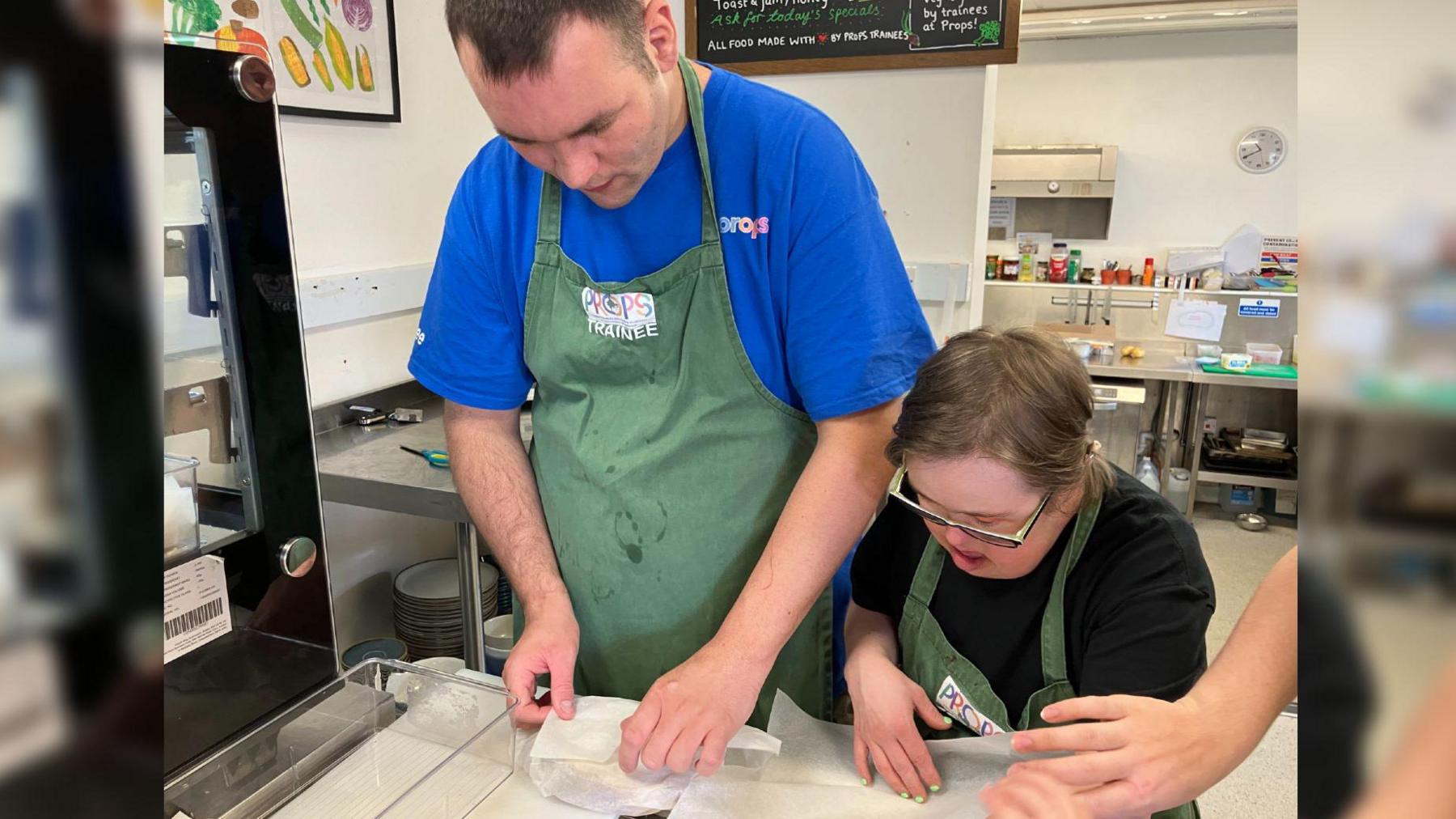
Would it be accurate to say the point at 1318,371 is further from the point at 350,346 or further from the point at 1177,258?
the point at 1177,258

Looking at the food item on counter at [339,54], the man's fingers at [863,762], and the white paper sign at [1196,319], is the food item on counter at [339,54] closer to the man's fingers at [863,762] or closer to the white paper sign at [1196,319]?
the man's fingers at [863,762]

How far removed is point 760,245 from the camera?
3.73 ft

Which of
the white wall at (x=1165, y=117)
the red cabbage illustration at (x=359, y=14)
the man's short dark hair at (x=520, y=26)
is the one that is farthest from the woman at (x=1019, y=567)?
the white wall at (x=1165, y=117)

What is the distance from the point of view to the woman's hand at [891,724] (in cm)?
104

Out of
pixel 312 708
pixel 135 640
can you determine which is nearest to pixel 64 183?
pixel 135 640

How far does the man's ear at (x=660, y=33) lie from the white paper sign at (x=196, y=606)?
67cm

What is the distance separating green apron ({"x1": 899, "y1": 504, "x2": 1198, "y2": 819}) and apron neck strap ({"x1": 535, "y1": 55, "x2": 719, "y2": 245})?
1.69ft

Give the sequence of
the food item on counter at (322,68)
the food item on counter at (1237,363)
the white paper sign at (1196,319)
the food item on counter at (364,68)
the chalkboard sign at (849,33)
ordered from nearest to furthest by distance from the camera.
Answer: the food item on counter at (322,68) < the food item on counter at (364,68) < the chalkboard sign at (849,33) < the food item on counter at (1237,363) < the white paper sign at (1196,319)

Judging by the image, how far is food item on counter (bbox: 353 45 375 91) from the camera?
8.02ft

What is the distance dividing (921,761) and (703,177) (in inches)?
28.6

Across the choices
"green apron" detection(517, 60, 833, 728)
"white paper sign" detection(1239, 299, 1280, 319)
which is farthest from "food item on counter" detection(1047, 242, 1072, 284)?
"green apron" detection(517, 60, 833, 728)

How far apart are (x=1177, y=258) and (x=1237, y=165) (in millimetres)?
666

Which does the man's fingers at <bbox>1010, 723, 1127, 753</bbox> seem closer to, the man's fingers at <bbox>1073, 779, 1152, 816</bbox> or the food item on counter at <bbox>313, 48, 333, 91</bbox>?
the man's fingers at <bbox>1073, 779, 1152, 816</bbox>

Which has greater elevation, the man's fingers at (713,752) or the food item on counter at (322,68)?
the food item on counter at (322,68)
